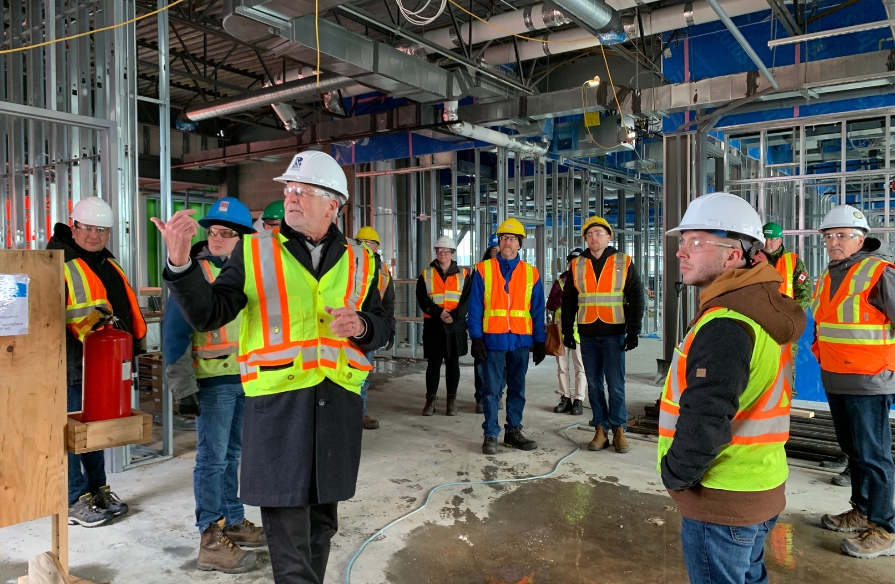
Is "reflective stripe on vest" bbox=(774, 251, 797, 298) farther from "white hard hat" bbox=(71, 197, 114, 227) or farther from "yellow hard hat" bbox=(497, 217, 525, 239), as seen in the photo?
"white hard hat" bbox=(71, 197, 114, 227)

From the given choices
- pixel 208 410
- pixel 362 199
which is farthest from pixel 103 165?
pixel 362 199

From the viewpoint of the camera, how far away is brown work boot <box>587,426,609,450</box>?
18.6ft

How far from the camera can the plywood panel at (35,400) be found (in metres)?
2.14

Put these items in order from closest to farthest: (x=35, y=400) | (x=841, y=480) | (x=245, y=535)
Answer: (x=35, y=400) < (x=245, y=535) < (x=841, y=480)

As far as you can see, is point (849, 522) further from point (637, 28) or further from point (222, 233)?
point (637, 28)

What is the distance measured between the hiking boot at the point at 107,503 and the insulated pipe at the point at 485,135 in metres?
6.41

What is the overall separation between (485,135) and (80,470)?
23.6 feet

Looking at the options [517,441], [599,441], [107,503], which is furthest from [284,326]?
[599,441]

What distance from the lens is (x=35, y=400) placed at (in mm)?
2191

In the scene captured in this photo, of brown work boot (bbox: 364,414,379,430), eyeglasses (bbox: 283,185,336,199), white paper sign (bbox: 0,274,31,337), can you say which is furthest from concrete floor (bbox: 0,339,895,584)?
eyeglasses (bbox: 283,185,336,199)

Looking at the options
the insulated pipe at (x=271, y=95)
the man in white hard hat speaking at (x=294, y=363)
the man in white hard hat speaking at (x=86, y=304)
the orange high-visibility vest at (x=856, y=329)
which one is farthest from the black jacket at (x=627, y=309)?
the insulated pipe at (x=271, y=95)

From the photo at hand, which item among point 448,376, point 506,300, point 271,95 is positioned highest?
point 271,95

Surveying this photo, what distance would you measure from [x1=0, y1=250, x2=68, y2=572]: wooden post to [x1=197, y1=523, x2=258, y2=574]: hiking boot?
118cm

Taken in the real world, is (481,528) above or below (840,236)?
below
